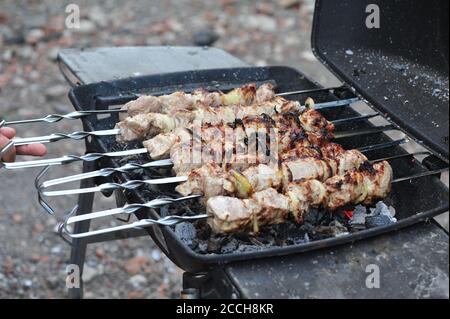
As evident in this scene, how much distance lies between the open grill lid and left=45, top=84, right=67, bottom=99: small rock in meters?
3.59

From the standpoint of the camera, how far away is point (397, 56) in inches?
122

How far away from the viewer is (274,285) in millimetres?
2045

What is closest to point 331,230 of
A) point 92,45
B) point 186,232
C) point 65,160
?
point 186,232

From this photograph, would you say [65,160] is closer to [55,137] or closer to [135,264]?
[55,137]

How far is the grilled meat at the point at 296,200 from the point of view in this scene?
7.26 feet

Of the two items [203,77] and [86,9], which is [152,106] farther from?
[86,9]

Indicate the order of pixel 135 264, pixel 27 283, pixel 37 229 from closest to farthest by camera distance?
pixel 27 283 → pixel 135 264 → pixel 37 229

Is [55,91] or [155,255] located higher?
[55,91]

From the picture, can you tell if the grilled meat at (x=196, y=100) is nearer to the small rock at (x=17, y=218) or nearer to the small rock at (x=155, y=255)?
the small rock at (x=155, y=255)

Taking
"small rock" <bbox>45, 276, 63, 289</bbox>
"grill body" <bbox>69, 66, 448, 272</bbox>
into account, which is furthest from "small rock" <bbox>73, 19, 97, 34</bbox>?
"grill body" <bbox>69, 66, 448, 272</bbox>

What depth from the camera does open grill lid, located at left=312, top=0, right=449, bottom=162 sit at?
2684 millimetres

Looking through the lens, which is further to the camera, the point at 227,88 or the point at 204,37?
the point at 204,37

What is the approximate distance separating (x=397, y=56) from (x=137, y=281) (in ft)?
7.60

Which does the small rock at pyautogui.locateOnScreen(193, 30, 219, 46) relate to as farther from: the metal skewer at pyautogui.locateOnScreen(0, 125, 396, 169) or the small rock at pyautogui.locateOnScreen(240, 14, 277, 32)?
the metal skewer at pyautogui.locateOnScreen(0, 125, 396, 169)
